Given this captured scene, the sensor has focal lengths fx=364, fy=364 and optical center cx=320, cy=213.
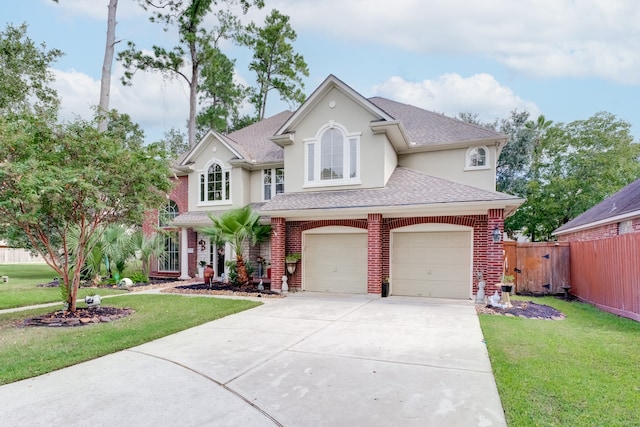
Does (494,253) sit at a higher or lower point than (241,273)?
higher

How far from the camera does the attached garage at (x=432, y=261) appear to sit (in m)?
11.2

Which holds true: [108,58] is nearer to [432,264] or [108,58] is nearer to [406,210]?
[406,210]

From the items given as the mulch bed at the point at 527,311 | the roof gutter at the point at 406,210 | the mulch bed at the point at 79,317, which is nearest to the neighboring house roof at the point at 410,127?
the roof gutter at the point at 406,210

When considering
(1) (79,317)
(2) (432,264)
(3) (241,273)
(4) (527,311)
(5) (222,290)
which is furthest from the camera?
(3) (241,273)

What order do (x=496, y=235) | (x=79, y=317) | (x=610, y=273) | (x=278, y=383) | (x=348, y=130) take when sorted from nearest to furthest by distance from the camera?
(x=278, y=383)
(x=79, y=317)
(x=610, y=273)
(x=496, y=235)
(x=348, y=130)

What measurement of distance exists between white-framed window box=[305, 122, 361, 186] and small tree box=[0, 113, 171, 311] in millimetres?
5424

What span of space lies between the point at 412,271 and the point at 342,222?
→ 281 cm

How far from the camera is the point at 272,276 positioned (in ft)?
42.0

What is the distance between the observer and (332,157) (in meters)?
13.0

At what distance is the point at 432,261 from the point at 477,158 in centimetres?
458

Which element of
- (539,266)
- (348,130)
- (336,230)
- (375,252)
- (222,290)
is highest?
(348,130)

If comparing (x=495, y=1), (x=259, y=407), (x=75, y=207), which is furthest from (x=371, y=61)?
(x=259, y=407)

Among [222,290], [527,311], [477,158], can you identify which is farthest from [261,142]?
[527,311]

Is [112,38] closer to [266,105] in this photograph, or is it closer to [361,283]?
[266,105]
